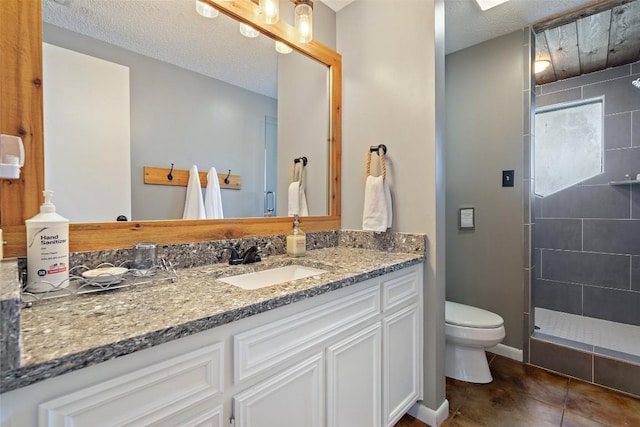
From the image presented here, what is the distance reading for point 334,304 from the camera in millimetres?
1026

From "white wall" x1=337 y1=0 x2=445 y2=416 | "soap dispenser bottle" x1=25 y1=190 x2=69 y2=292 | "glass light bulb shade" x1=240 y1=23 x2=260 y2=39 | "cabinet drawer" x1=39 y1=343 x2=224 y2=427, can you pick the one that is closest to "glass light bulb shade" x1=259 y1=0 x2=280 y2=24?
"glass light bulb shade" x1=240 y1=23 x2=260 y2=39

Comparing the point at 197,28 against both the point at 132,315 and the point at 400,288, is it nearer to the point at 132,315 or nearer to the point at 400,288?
the point at 132,315

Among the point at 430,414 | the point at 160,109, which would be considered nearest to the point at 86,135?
the point at 160,109

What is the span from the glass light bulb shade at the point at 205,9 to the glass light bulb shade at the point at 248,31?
0.49 ft

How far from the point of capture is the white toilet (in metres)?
1.75

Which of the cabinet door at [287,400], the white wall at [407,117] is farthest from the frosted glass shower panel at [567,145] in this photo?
the cabinet door at [287,400]

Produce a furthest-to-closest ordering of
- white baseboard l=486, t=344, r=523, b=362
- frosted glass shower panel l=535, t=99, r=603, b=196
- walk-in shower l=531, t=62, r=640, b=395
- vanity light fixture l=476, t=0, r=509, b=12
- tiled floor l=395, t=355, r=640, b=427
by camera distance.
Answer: frosted glass shower panel l=535, t=99, r=603, b=196
walk-in shower l=531, t=62, r=640, b=395
white baseboard l=486, t=344, r=523, b=362
vanity light fixture l=476, t=0, r=509, b=12
tiled floor l=395, t=355, r=640, b=427

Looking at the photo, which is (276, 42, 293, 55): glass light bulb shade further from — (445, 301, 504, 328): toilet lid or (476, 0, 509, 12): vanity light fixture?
(445, 301, 504, 328): toilet lid

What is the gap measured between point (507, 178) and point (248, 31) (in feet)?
6.41

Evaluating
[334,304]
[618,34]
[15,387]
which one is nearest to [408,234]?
[334,304]

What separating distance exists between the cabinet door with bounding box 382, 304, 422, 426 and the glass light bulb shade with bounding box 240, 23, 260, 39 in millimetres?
1512

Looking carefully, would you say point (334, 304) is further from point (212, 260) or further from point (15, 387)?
point (15, 387)

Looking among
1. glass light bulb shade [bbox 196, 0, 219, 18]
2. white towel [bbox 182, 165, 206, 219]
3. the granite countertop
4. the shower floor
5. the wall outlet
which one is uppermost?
glass light bulb shade [bbox 196, 0, 219, 18]

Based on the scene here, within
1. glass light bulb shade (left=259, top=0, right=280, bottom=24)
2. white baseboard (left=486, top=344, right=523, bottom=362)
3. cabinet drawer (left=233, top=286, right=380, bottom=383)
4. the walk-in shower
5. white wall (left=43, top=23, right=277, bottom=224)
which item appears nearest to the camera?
cabinet drawer (left=233, top=286, right=380, bottom=383)
